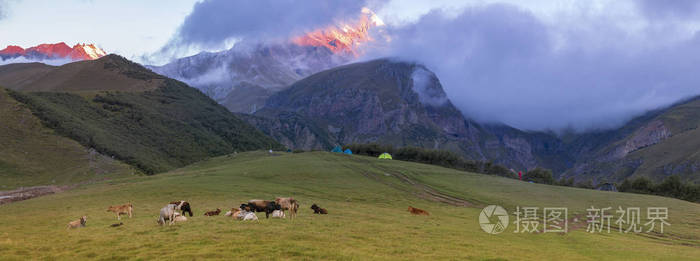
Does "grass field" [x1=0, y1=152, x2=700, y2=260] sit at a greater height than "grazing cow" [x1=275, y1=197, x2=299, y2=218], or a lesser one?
lesser

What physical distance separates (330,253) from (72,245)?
1411 centimetres

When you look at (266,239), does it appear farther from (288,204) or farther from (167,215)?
(288,204)

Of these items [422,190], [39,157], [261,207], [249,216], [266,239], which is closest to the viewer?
[266,239]

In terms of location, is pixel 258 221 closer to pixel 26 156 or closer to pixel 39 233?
pixel 39 233

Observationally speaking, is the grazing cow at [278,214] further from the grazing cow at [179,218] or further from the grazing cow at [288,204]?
the grazing cow at [179,218]

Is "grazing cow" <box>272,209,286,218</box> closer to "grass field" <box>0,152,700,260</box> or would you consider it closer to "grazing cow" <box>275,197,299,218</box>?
"grazing cow" <box>275,197,299,218</box>

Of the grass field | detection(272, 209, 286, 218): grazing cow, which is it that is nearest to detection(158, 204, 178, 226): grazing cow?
the grass field

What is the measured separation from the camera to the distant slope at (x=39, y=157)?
99.0 metres

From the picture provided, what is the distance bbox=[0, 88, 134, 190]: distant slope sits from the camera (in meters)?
99.0

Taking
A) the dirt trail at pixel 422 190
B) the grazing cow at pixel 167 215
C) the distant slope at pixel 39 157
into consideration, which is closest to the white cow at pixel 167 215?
the grazing cow at pixel 167 215

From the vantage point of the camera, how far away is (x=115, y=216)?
112 feet

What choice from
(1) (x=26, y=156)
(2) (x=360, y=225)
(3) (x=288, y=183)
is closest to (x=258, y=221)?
(2) (x=360, y=225)

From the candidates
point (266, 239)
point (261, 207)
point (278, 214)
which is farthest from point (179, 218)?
point (266, 239)

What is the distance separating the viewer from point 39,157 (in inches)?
4390
